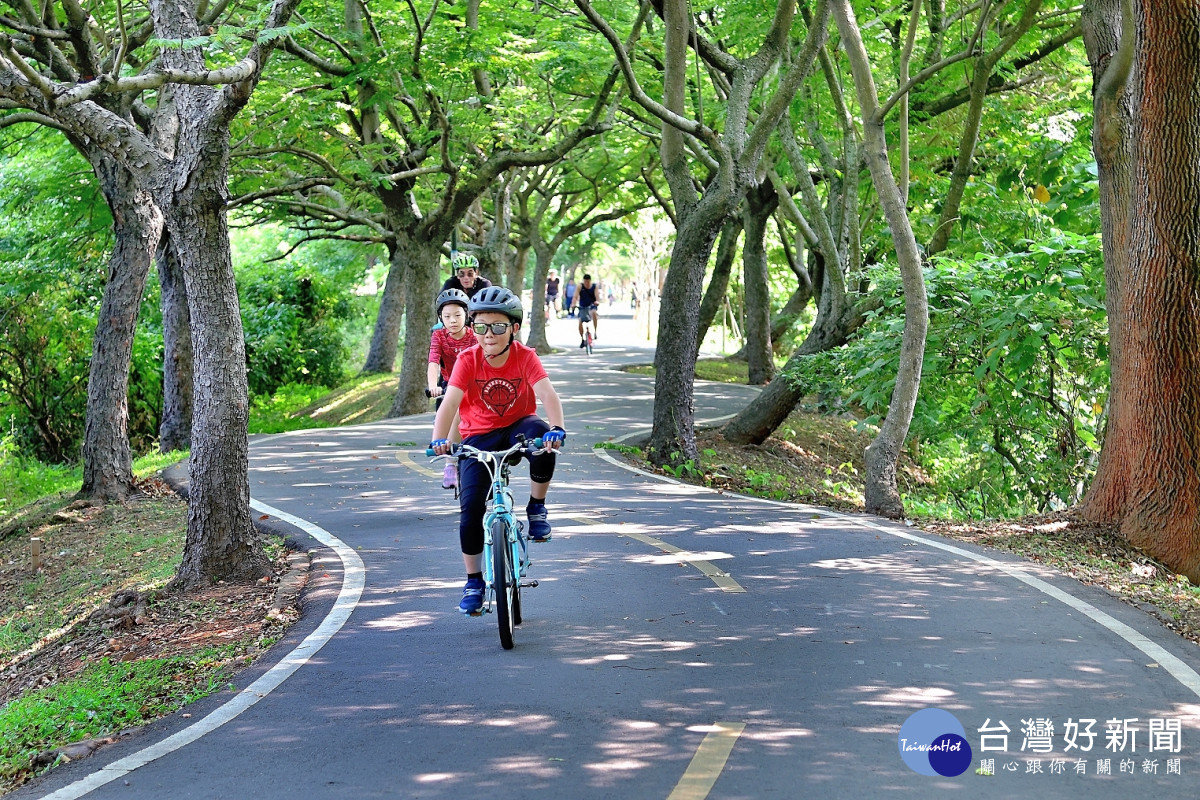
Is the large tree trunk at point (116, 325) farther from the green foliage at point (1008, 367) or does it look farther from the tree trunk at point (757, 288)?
the tree trunk at point (757, 288)

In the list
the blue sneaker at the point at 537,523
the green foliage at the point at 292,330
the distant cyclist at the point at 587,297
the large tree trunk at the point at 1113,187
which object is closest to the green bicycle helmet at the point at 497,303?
the blue sneaker at the point at 537,523

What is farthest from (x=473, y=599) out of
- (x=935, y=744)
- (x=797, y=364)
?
(x=797, y=364)

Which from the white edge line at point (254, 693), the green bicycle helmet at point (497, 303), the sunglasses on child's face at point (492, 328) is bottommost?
the white edge line at point (254, 693)

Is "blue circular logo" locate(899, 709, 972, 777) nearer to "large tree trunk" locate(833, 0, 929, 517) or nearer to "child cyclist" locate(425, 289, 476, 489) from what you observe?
"child cyclist" locate(425, 289, 476, 489)

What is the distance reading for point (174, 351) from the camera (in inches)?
717

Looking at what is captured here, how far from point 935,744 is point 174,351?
1528 centimetres

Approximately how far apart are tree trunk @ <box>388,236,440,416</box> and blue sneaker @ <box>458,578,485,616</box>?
55.4 feet

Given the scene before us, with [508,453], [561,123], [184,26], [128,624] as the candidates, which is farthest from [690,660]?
[561,123]

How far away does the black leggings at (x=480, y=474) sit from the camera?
7121 mm

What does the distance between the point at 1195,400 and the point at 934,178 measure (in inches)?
451

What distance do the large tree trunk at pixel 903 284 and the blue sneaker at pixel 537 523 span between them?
619cm

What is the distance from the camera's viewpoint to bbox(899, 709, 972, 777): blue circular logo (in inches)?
197

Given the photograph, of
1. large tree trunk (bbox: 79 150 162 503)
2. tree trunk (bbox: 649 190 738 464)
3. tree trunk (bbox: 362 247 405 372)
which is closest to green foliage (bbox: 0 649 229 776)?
large tree trunk (bbox: 79 150 162 503)

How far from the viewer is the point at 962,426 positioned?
A: 15695 mm
